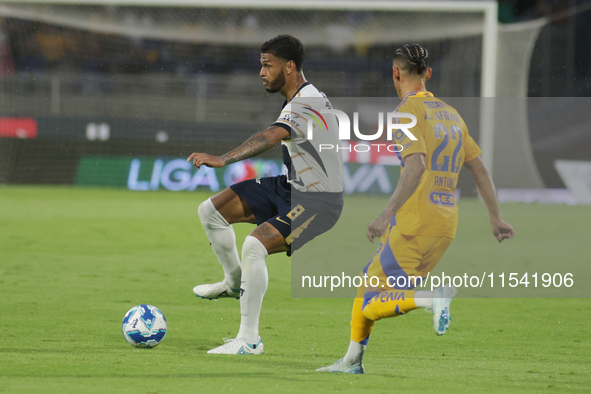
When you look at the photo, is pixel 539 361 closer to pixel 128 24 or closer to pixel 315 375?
pixel 315 375

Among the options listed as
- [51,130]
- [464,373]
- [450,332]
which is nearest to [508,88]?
[51,130]

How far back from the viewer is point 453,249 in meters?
11.6

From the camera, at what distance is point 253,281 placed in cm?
538

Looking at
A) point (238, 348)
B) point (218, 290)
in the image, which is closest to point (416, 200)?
point (238, 348)

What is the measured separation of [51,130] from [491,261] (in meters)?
14.1

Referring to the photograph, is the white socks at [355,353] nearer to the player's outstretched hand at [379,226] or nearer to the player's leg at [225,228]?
the player's outstretched hand at [379,226]

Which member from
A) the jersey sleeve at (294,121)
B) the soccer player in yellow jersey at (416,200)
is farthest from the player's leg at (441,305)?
the jersey sleeve at (294,121)

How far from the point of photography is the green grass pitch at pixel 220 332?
442cm

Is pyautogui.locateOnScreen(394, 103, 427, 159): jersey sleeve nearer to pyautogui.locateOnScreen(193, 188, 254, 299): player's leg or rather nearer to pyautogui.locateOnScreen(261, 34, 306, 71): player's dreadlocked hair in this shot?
pyautogui.locateOnScreen(261, 34, 306, 71): player's dreadlocked hair

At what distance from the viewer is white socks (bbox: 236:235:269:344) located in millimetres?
5309

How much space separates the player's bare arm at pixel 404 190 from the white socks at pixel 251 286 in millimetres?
1408

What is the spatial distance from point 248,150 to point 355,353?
1.47 metres

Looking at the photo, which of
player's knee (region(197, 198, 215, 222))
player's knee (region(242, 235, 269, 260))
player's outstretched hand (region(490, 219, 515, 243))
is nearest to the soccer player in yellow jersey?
player's outstretched hand (region(490, 219, 515, 243))

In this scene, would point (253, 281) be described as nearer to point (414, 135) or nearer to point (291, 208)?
point (291, 208)
